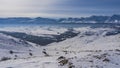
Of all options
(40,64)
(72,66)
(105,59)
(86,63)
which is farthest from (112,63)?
(40,64)

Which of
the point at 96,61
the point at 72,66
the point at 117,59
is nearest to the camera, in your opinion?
the point at 72,66

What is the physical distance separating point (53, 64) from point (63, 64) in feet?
5.49

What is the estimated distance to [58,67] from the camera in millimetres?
31781

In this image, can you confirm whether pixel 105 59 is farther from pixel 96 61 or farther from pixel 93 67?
pixel 93 67

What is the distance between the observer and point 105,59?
1378 inches

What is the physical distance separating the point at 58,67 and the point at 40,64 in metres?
4.30

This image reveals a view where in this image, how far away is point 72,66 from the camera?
31.2 meters

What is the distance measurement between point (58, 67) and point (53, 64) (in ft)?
7.70

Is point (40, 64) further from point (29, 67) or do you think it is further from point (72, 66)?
point (72, 66)

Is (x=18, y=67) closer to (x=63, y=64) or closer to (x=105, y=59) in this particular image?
(x=63, y=64)

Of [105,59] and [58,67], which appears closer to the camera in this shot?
[58,67]

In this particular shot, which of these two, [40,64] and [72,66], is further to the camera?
[40,64]

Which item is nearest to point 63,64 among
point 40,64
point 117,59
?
point 40,64

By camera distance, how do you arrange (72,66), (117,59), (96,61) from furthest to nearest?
(117,59), (96,61), (72,66)
